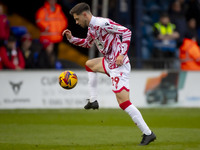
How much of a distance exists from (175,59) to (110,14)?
102 inches

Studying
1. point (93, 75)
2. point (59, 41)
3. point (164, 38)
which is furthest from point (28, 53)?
point (93, 75)

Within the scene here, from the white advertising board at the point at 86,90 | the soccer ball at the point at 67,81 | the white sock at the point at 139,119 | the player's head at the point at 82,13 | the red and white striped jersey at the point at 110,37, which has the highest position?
the player's head at the point at 82,13

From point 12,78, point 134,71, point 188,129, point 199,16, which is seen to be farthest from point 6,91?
point 199,16

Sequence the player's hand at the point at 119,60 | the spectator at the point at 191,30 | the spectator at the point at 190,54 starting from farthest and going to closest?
1. the spectator at the point at 191,30
2. the spectator at the point at 190,54
3. the player's hand at the point at 119,60

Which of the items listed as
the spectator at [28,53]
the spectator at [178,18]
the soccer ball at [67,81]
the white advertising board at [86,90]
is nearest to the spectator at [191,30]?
the spectator at [178,18]

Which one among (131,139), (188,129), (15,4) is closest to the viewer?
(131,139)

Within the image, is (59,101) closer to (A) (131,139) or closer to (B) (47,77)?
(B) (47,77)

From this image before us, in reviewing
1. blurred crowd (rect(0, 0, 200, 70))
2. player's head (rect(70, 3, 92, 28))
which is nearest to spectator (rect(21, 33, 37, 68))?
blurred crowd (rect(0, 0, 200, 70))

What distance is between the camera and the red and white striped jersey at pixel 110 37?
25.9 feet

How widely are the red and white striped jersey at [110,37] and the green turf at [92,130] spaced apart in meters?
1.45

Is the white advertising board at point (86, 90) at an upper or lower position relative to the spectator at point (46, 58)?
lower

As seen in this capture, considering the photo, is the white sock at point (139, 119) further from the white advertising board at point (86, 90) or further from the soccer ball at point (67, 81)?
the white advertising board at point (86, 90)

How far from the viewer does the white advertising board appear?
14391 mm

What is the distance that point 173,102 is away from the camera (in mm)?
15086
